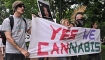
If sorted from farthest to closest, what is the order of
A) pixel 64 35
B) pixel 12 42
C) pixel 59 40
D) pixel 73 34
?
pixel 73 34, pixel 64 35, pixel 59 40, pixel 12 42

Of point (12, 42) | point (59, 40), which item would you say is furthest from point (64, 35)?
point (12, 42)

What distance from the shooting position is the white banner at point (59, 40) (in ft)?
16.2

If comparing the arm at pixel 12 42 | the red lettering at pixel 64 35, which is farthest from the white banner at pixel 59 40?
the arm at pixel 12 42

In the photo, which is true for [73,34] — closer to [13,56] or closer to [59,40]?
[59,40]

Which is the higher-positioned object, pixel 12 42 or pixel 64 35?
pixel 12 42

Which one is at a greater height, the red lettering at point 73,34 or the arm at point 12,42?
the arm at point 12,42

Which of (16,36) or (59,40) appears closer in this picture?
(16,36)

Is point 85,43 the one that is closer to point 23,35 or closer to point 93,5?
point 23,35

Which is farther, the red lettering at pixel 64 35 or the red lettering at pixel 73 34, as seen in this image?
the red lettering at pixel 73 34

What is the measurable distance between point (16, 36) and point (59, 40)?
6.25ft

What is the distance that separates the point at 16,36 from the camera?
160 inches

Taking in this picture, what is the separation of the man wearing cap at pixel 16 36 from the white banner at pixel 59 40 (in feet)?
1.65

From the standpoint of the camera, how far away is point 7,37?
13.2ft

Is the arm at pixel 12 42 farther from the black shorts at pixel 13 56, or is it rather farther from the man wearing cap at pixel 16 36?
the black shorts at pixel 13 56
